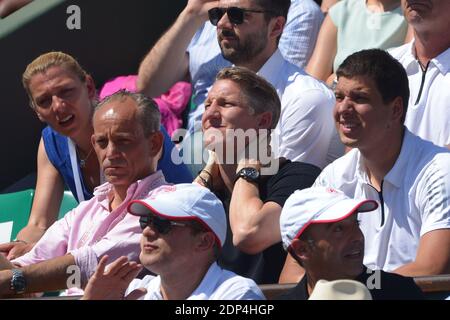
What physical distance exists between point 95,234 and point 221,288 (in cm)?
100

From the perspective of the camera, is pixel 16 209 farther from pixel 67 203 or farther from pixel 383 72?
pixel 383 72

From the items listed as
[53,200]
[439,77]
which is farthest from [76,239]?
[439,77]

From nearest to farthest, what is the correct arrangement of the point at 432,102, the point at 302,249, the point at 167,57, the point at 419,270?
the point at 302,249 → the point at 419,270 → the point at 432,102 → the point at 167,57

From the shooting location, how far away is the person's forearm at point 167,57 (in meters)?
6.25

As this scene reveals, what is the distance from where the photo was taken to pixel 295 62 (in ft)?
20.4

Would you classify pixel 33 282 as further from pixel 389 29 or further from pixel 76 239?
pixel 389 29

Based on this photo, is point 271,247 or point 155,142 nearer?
point 271,247

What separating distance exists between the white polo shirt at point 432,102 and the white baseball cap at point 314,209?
106 cm

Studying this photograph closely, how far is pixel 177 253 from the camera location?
415 centimetres

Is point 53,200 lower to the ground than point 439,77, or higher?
lower

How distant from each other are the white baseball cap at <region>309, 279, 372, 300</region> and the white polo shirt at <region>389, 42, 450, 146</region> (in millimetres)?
1584

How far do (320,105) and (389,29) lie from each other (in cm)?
67

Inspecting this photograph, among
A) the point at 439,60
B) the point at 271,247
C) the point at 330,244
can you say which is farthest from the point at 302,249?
the point at 439,60
